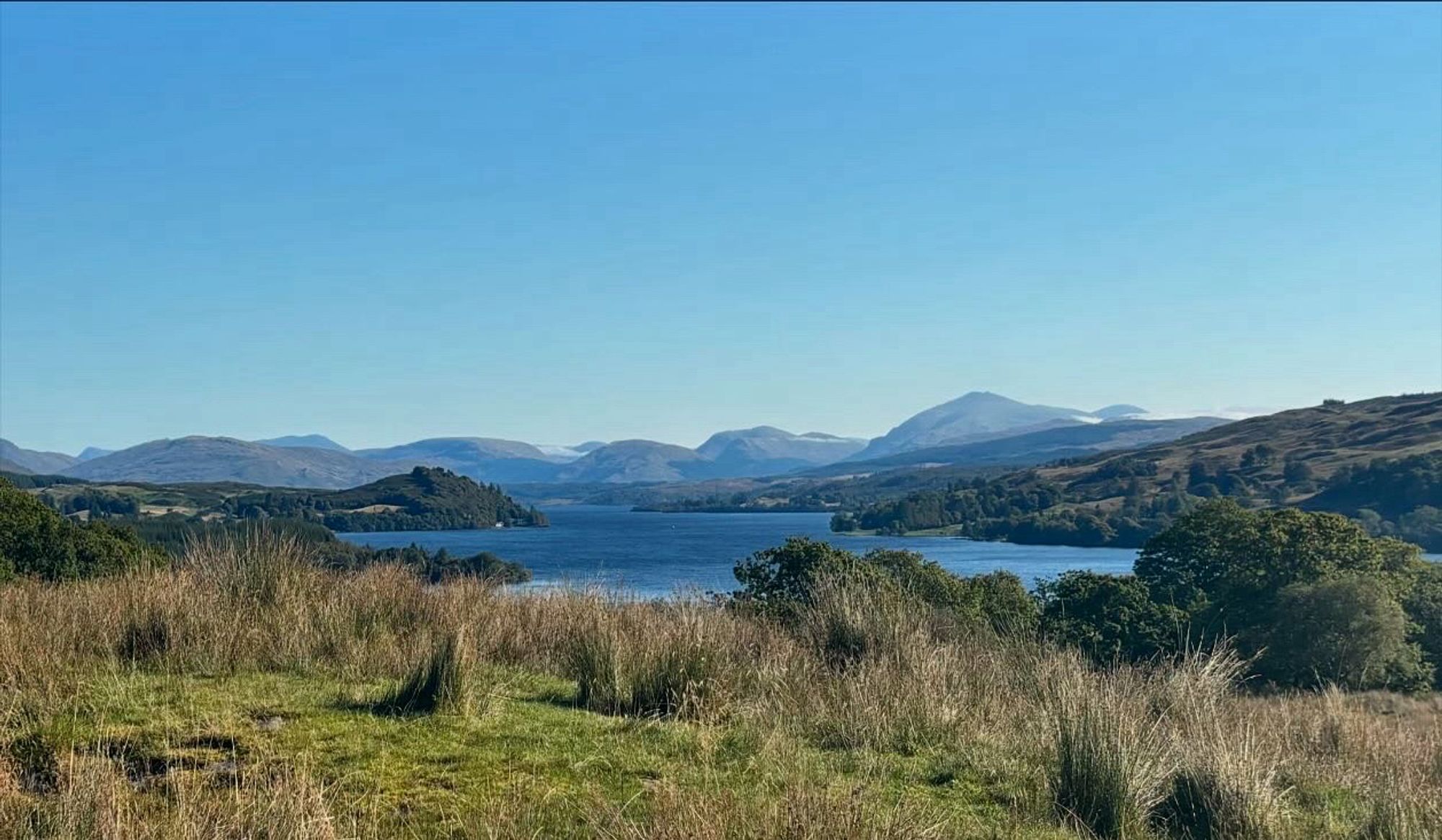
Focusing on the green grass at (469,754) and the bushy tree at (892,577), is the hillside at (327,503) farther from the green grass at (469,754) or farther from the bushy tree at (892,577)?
the green grass at (469,754)

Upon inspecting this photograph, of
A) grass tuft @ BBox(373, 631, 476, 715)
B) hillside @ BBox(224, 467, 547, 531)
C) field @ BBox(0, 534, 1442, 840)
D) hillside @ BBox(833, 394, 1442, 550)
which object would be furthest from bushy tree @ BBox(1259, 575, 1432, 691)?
hillside @ BBox(224, 467, 547, 531)

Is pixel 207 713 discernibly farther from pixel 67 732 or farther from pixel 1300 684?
pixel 1300 684

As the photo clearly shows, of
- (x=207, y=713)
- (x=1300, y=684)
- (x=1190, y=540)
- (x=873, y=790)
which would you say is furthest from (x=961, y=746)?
(x=1190, y=540)

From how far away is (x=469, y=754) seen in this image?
20.4ft

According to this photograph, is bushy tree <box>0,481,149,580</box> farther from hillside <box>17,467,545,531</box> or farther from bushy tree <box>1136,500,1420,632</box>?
hillside <box>17,467,545,531</box>

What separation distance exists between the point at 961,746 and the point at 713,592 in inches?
224

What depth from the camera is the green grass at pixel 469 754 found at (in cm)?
535

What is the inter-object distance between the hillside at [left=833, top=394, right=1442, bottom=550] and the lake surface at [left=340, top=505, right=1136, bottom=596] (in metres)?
7.36

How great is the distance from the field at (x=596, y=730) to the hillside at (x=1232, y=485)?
293 feet

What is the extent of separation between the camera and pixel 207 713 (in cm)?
640

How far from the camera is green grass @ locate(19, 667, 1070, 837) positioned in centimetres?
535

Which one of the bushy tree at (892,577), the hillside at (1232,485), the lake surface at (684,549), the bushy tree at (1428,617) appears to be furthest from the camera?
the hillside at (1232,485)

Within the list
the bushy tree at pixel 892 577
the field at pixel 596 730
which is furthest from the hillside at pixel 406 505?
the field at pixel 596 730

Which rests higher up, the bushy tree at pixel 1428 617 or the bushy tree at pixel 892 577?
the bushy tree at pixel 892 577
